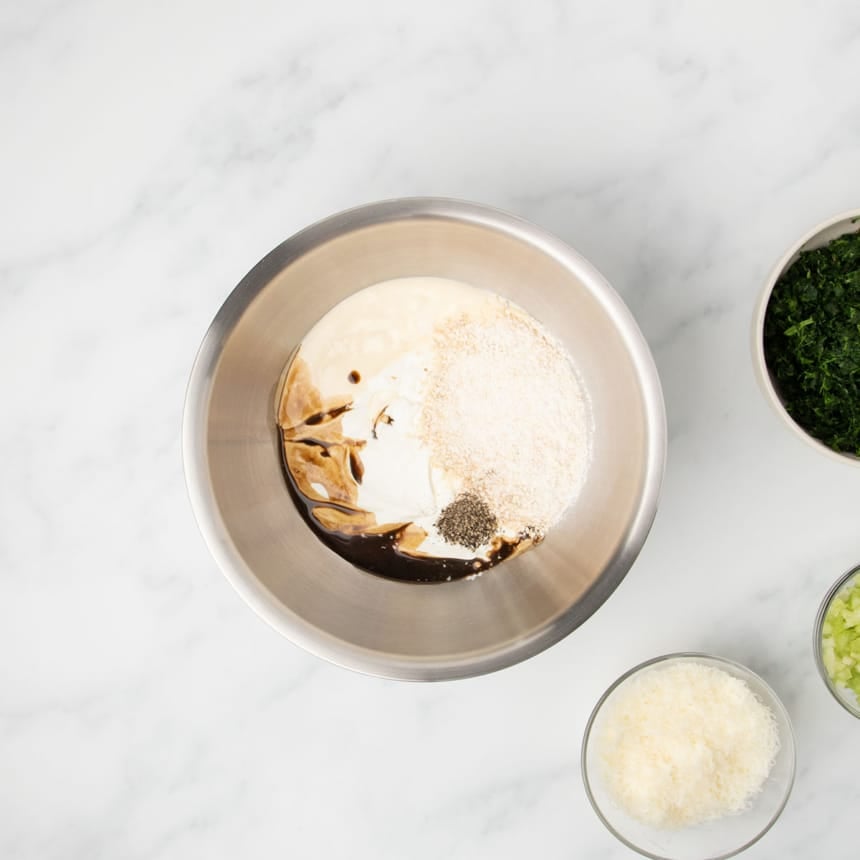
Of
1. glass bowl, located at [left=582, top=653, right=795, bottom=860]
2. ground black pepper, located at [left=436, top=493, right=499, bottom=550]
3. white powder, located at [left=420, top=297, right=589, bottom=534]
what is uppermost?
white powder, located at [left=420, top=297, right=589, bottom=534]

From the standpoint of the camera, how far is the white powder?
1.63 metres

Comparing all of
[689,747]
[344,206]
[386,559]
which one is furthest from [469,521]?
[344,206]

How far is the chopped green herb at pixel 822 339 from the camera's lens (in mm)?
1500

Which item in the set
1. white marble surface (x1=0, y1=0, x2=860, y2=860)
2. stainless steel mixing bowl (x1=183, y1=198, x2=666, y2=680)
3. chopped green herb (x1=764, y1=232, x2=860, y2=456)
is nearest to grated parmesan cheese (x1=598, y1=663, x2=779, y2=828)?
white marble surface (x1=0, y1=0, x2=860, y2=860)

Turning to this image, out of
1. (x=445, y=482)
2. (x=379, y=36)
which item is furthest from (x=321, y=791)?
(x=379, y=36)

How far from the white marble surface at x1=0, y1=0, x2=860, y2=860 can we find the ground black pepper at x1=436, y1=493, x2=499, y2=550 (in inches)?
12.4

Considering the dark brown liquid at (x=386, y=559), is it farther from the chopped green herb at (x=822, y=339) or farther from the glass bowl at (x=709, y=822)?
the chopped green herb at (x=822, y=339)

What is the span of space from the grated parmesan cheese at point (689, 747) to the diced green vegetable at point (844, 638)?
6.5 inches

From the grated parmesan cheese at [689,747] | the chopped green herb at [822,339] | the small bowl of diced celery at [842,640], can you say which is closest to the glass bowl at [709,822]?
the grated parmesan cheese at [689,747]

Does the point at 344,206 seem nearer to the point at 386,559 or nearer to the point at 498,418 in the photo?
the point at 498,418

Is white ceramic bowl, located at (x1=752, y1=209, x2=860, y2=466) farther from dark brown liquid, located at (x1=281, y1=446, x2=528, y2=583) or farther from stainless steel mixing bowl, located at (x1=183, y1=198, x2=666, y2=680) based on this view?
dark brown liquid, located at (x1=281, y1=446, x2=528, y2=583)

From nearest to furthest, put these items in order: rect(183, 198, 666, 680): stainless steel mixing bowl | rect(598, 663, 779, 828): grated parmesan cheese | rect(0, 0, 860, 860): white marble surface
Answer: rect(183, 198, 666, 680): stainless steel mixing bowl
rect(598, 663, 779, 828): grated parmesan cheese
rect(0, 0, 860, 860): white marble surface

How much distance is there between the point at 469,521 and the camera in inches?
65.3

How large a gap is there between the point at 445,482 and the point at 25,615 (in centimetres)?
100
